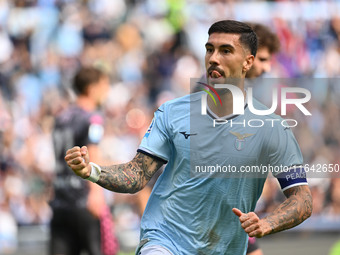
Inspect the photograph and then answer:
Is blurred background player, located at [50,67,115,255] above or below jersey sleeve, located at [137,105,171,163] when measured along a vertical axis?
below

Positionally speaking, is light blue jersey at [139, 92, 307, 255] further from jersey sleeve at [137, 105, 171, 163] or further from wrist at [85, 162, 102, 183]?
wrist at [85, 162, 102, 183]

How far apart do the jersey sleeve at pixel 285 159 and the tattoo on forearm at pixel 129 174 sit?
0.75 meters

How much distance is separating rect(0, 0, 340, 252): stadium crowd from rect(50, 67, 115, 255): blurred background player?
4064 mm

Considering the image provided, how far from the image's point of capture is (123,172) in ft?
15.1

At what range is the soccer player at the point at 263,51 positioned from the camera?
647 cm

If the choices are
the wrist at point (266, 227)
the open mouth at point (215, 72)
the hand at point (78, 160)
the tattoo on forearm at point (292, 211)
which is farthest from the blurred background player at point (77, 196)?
the wrist at point (266, 227)

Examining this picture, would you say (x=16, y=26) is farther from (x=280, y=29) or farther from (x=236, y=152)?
(x=236, y=152)

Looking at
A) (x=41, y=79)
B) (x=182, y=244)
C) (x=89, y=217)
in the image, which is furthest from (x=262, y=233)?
(x=41, y=79)

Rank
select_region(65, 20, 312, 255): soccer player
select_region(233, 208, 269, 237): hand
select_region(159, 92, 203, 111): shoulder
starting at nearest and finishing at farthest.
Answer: select_region(233, 208, 269, 237): hand < select_region(65, 20, 312, 255): soccer player < select_region(159, 92, 203, 111): shoulder

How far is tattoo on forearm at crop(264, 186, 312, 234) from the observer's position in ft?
14.1

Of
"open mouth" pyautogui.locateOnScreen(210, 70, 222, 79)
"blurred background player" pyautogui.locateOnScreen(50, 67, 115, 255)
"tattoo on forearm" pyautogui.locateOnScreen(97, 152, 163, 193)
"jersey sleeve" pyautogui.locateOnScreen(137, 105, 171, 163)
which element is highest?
"open mouth" pyautogui.locateOnScreen(210, 70, 222, 79)

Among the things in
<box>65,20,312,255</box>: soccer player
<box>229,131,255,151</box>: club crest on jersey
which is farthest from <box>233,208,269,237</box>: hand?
<box>229,131,255,151</box>: club crest on jersey

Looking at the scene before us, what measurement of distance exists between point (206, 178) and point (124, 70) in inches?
374

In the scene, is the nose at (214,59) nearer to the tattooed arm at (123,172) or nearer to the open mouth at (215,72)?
the open mouth at (215,72)
